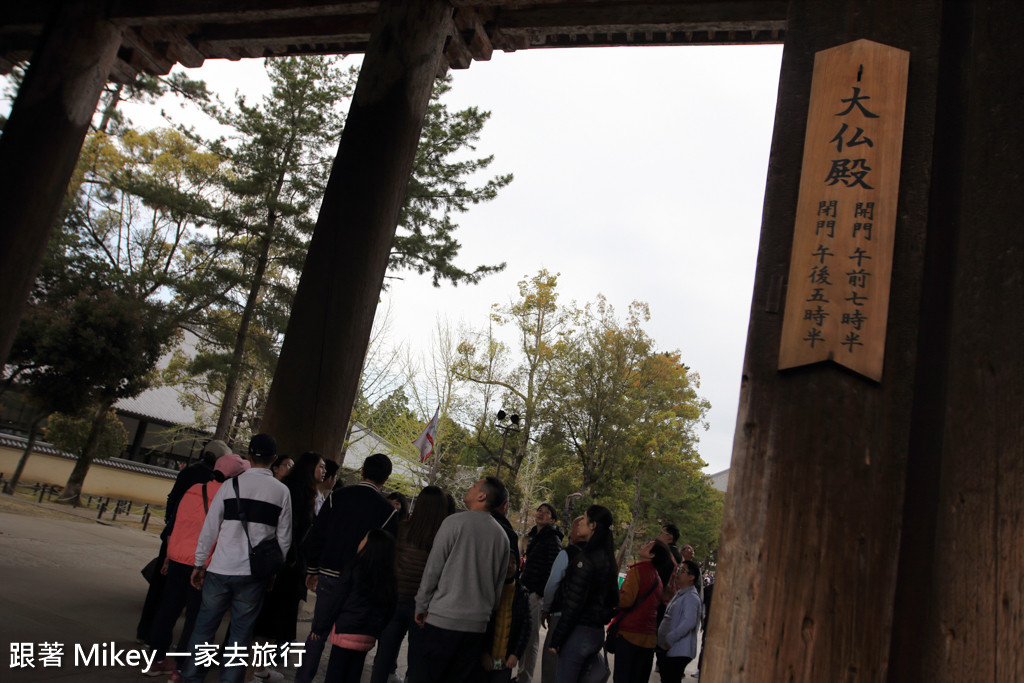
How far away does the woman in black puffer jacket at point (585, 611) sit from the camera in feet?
14.5

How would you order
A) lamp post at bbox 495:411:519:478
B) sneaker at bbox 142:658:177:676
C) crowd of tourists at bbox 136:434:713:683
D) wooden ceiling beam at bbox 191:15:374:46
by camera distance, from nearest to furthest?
crowd of tourists at bbox 136:434:713:683
sneaker at bbox 142:658:177:676
wooden ceiling beam at bbox 191:15:374:46
lamp post at bbox 495:411:519:478

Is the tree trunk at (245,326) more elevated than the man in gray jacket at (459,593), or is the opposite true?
the tree trunk at (245,326)

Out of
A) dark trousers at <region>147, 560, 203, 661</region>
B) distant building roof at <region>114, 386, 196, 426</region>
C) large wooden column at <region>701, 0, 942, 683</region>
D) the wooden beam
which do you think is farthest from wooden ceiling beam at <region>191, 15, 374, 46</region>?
distant building roof at <region>114, 386, 196, 426</region>

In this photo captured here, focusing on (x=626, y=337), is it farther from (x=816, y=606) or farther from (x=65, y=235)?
(x=816, y=606)

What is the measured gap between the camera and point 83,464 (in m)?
17.9

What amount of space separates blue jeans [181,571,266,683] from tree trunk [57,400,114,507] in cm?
1603

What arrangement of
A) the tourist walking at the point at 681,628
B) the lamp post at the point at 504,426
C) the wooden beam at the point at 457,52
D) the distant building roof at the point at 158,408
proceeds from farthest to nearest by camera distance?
the distant building roof at the point at 158,408, the lamp post at the point at 504,426, the wooden beam at the point at 457,52, the tourist walking at the point at 681,628

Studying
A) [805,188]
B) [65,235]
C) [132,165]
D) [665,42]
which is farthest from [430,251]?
[805,188]

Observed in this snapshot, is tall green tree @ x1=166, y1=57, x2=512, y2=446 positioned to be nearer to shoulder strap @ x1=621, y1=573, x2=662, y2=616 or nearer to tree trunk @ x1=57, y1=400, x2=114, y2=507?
tree trunk @ x1=57, y1=400, x2=114, y2=507

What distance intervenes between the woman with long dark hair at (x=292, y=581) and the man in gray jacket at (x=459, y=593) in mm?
1373

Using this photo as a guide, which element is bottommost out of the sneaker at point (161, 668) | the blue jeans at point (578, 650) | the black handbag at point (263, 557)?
the sneaker at point (161, 668)

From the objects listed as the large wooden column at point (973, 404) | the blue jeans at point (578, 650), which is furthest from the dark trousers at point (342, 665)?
the large wooden column at point (973, 404)

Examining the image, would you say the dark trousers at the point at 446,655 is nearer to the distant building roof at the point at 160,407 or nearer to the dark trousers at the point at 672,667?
the dark trousers at the point at 672,667

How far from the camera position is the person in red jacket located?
4.84 m
